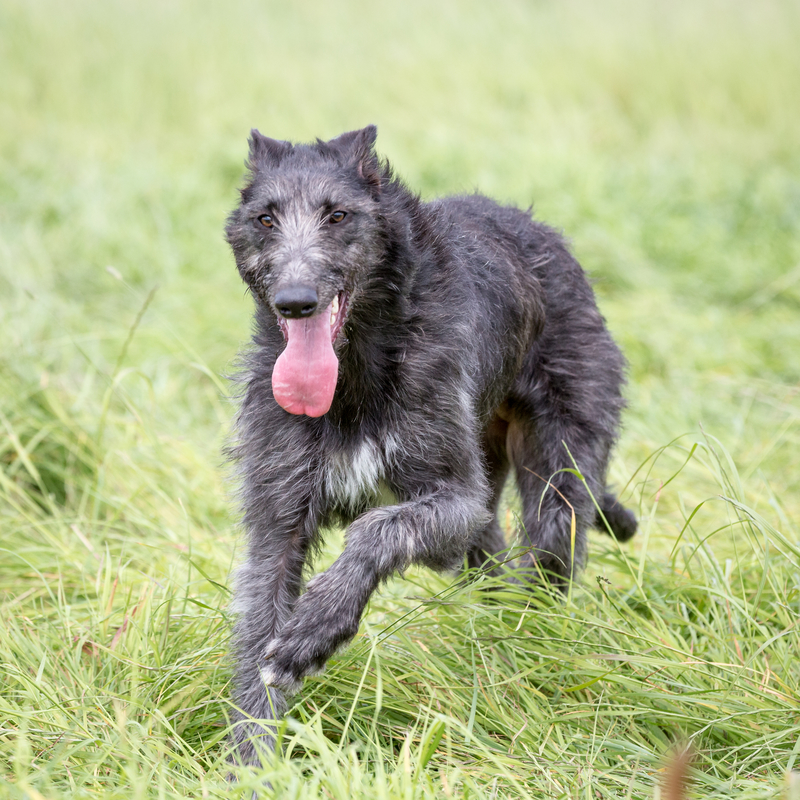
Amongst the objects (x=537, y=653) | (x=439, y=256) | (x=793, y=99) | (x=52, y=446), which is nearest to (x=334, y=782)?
(x=537, y=653)

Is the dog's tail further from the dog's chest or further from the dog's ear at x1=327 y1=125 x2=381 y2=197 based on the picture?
the dog's ear at x1=327 y1=125 x2=381 y2=197

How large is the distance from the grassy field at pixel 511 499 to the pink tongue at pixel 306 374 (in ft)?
2.48

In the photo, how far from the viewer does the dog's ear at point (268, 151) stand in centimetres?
338

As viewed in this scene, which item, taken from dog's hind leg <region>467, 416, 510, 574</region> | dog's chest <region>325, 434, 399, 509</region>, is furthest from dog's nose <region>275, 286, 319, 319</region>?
dog's hind leg <region>467, 416, 510, 574</region>

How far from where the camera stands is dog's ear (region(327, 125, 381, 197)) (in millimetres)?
3332

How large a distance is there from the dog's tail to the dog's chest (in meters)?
1.26

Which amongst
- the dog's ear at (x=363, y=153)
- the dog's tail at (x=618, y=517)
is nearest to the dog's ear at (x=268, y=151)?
the dog's ear at (x=363, y=153)

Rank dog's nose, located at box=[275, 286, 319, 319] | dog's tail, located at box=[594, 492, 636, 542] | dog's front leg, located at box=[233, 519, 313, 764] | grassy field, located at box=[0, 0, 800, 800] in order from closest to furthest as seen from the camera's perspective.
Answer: dog's nose, located at box=[275, 286, 319, 319] < grassy field, located at box=[0, 0, 800, 800] < dog's front leg, located at box=[233, 519, 313, 764] < dog's tail, located at box=[594, 492, 636, 542]

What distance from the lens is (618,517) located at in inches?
166

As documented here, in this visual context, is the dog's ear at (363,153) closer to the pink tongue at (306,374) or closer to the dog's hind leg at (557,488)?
the pink tongue at (306,374)

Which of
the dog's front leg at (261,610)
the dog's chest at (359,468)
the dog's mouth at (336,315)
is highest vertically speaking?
the dog's mouth at (336,315)

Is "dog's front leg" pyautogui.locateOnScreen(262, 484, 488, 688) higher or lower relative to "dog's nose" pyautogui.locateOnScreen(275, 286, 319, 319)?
lower

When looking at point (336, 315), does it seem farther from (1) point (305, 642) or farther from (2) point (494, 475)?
(2) point (494, 475)

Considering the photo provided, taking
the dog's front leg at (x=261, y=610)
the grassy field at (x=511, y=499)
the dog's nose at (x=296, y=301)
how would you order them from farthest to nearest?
1. the dog's front leg at (x=261, y=610)
2. the grassy field at (x=511, y=499)
3. the dog's nose at (x=296, y=301)
